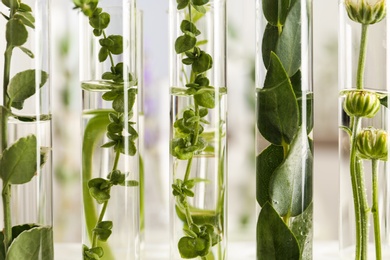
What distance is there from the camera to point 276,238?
526 mm

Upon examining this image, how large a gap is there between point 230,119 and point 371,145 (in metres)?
0.31

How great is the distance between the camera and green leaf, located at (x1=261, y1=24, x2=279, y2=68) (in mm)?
531

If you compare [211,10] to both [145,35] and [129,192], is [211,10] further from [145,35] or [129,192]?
[145,35]

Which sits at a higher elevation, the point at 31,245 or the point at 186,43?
the point at 186,43

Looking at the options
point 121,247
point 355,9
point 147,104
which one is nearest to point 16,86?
point 121,247

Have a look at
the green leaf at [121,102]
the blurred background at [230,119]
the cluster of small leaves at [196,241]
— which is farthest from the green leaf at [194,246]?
the blurred background at [230,119]

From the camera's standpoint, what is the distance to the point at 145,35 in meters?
0.83

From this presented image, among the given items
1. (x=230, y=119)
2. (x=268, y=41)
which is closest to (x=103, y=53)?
(x=268, y=41)

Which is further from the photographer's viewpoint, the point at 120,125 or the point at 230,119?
the point at 230,119

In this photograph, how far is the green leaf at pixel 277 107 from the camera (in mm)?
523

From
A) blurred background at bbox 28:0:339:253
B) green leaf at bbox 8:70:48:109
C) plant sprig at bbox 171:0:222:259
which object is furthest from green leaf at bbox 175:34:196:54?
blurred background at bbox 28:0:339:253

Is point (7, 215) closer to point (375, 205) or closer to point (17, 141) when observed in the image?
point (17, 141)

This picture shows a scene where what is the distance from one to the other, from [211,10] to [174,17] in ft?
0.09

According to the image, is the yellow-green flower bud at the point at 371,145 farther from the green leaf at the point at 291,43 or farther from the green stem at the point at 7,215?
the green stem at the point at 7,215
